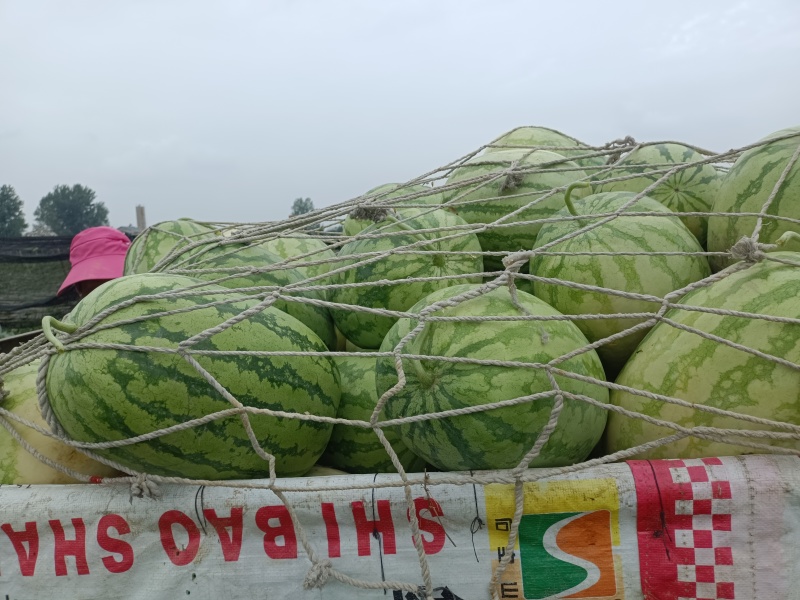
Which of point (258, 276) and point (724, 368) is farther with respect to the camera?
point (258, 276)

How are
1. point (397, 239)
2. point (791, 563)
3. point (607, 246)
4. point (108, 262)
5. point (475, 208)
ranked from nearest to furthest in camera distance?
point (791, 563) < point (607, 246) < point (397, 239) < point (475, 208) < point (108, 262)

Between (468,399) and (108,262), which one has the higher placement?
(108,262)

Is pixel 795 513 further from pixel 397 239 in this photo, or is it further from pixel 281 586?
pixel 397 239

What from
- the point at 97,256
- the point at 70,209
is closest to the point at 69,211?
the point at 70,209

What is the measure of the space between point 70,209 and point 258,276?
45.9 metres

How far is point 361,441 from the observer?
1.84m

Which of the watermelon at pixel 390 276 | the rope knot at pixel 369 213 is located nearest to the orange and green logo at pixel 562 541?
the watermelon at pixel 390 276

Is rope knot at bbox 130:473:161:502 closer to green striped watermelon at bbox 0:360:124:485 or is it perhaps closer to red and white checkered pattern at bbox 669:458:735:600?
green striped watermelon at bbox 0:360:124:485

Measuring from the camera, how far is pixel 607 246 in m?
1.97

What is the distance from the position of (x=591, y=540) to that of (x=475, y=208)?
1.62 meters

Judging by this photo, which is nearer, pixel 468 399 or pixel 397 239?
pixel 468 399

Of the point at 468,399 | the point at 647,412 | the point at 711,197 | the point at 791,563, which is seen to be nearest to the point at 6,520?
the point at 468,399

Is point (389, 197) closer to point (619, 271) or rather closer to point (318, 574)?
point (619, 271)

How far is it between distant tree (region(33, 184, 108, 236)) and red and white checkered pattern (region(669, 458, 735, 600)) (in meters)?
45.0
